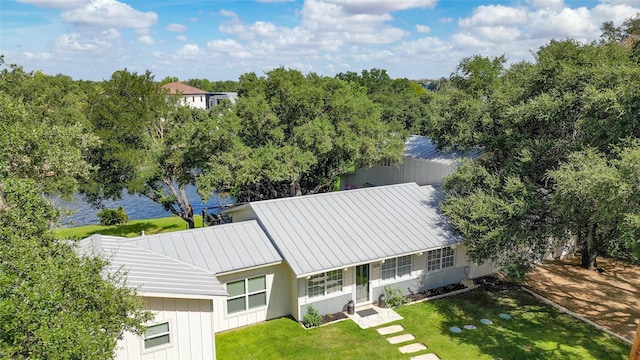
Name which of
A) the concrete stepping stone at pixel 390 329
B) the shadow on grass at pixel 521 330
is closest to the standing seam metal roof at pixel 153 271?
the concrete stepping stone at pixel 390 329

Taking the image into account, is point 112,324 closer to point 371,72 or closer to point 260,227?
point 260,227

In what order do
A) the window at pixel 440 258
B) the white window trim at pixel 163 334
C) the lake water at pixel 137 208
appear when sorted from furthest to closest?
the lake water at pixel 137 208 → the window at pixel 440 258 → the white window trim at pixel 163 334

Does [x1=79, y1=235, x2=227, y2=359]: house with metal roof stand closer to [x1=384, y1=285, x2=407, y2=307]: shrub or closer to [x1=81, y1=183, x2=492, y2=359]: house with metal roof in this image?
[x1=81, y1=183, x2=492, y2=359]: house with metal roof

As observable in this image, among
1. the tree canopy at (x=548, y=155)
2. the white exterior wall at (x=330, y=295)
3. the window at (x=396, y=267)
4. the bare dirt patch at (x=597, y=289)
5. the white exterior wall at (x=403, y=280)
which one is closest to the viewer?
the tree canopy at (x=548, y=155)

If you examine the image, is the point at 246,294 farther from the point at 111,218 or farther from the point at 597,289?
the point at 111,218

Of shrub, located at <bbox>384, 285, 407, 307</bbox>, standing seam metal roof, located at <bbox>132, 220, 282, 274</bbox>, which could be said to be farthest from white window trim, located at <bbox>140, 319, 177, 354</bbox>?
shrub, located at <bbox>384, 285, 407, 307</bbox>

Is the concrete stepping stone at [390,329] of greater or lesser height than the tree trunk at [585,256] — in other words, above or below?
below

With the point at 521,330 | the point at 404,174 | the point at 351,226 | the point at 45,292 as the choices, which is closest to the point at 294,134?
the point at 351,226

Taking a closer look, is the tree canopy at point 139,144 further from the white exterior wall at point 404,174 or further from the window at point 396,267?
the white exterior wall at point 404,174
